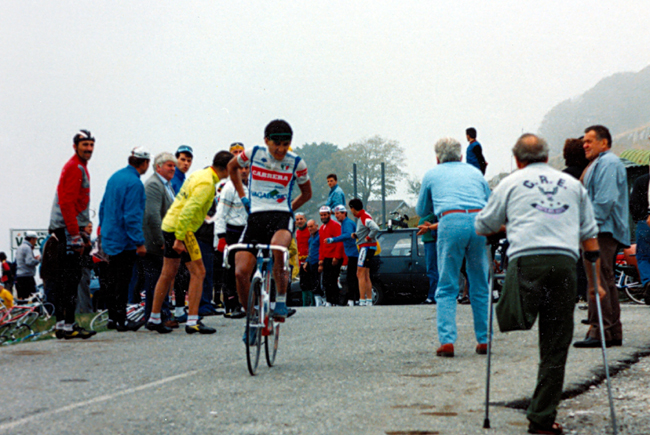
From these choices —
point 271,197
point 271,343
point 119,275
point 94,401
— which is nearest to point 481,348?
point 271,343

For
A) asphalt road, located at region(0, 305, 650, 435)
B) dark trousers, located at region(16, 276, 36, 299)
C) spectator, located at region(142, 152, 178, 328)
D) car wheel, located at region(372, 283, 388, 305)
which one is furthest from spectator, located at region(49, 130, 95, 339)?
dark trousers, located at region(16, 276, 36, 299)

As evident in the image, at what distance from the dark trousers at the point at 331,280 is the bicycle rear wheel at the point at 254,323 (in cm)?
964

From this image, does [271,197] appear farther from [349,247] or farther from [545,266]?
[349,247]

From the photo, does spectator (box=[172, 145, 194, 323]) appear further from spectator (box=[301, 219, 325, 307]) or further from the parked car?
the parked car

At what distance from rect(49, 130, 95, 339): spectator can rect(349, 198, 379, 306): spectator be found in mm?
7195

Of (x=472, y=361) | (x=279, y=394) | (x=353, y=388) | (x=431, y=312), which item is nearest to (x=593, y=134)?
(x=472, y=361)

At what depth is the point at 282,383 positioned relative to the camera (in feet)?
18.9

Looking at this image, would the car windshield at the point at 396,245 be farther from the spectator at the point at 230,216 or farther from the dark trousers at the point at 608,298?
the dark trousers at the point at 608,298

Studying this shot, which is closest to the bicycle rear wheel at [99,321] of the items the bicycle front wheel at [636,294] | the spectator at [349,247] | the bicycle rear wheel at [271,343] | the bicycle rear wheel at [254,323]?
the bicycle rear wheel at [271,343]

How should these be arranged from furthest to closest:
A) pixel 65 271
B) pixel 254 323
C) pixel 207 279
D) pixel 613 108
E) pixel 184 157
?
1. pixel 613 108
2. pixel 207 279
3. pixel 184 157
4. pixel 65 271
5. pixel 254 323

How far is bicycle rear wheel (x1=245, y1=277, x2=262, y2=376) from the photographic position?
20.1 ft

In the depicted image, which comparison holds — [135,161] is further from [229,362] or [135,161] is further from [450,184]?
[450,184]

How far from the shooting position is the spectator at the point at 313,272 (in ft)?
55.5

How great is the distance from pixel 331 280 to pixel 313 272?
3.54 feet
